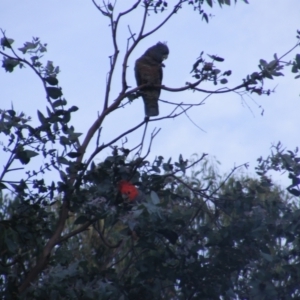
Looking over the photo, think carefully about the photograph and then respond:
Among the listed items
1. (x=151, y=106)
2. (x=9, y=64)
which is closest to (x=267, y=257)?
(x=151, y=106)

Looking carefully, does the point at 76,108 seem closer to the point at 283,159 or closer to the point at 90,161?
the point at 90,161

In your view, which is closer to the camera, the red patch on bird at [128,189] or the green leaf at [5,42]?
the red patch on bird at [128,189]

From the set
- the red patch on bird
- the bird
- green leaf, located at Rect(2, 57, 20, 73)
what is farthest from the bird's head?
the red patch on bird

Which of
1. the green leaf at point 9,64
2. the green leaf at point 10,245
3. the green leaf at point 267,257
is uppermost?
the green leaf at point 9,64

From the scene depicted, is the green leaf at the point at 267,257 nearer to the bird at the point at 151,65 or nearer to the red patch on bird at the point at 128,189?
the red patch on bird at the point at 128,189

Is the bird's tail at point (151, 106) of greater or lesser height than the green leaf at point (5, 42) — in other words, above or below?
above

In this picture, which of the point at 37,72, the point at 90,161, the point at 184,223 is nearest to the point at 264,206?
the point at 184,223

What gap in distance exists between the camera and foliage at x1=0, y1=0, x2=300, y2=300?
2.89 metres

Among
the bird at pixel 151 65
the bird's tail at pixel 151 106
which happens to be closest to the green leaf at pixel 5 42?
the bird's tail at pixel 151 106

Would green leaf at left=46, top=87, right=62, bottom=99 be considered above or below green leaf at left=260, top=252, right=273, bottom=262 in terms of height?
above

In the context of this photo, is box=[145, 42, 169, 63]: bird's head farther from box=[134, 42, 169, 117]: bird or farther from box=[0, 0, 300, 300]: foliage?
box=[0, 0, 300, 300]: foliage

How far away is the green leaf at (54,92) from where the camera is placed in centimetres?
312

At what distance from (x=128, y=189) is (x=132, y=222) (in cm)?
25

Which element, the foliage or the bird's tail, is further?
the bird's tail
